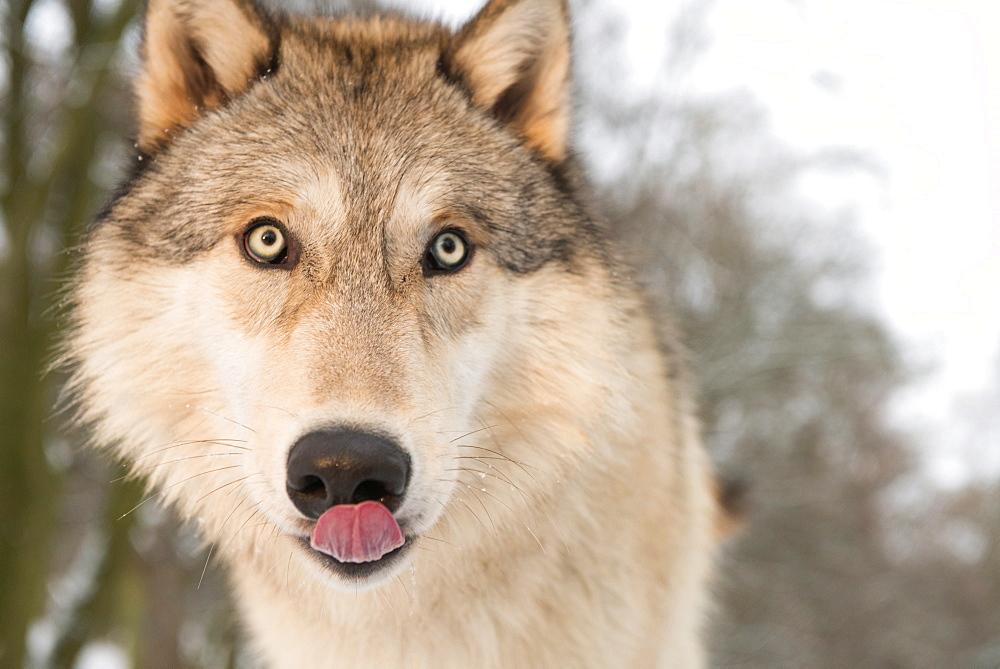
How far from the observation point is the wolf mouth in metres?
1.76

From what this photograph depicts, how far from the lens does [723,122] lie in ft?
32.7

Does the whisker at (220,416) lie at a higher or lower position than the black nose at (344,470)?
lower

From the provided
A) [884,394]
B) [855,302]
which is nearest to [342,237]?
[855,302]

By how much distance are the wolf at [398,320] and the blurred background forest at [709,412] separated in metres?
0.63

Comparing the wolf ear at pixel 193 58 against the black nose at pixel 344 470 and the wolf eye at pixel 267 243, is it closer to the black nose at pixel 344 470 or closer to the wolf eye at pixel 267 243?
the wolf eye at pixel 267 243

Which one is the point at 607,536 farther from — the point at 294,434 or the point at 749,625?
the point at 749,625

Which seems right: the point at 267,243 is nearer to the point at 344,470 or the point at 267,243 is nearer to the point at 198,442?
the point at 198,442

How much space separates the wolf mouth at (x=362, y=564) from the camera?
1.76 m

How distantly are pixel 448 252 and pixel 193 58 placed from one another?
43.9 inches

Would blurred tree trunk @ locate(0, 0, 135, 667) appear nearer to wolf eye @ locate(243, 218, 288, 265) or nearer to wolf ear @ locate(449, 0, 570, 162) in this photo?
wolf eye @ locate(243, 218, 288, 265)

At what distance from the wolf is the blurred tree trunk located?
323cm

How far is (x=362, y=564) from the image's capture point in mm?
1753

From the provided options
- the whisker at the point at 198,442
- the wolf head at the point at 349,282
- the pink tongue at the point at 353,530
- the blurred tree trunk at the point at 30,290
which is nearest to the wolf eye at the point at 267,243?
the wolf head at the point at 349,282

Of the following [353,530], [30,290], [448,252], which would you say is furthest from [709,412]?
[353,530]
